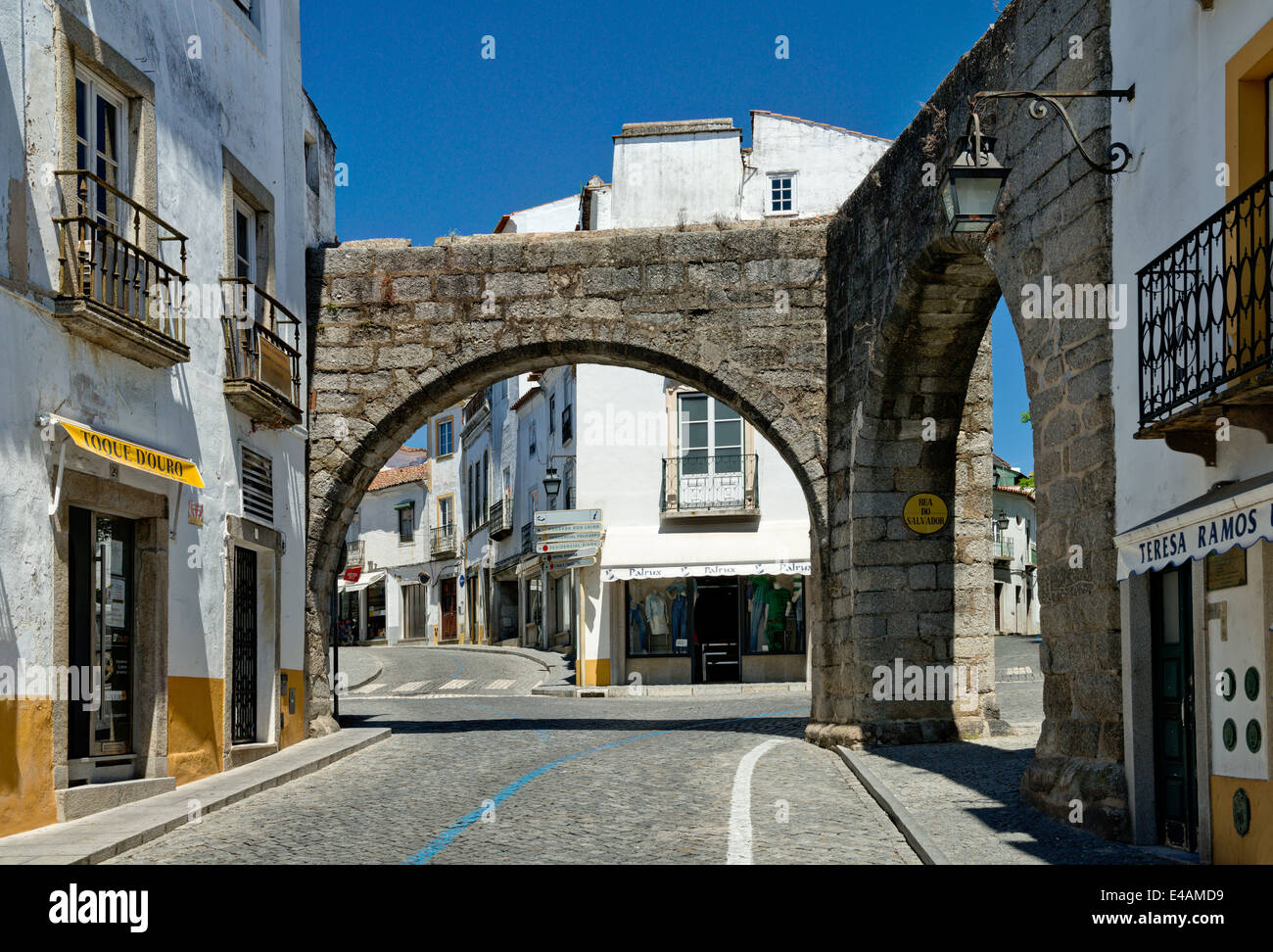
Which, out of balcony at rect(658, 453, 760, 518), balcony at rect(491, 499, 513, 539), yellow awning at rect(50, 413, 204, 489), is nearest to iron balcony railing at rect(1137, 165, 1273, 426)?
yellow awning at rect(50, 413, 204, 489)

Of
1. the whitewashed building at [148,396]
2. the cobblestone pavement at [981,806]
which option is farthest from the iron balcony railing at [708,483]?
the cobblestone pavement at [981,806]

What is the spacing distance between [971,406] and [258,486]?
6.65 m

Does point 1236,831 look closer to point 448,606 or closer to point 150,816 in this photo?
point 150,816

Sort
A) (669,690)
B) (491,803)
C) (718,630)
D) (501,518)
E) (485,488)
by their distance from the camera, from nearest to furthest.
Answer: (491,803), (669,690), (718,630), (501,518), (485,488)

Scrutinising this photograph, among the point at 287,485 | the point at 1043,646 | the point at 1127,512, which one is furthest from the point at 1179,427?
the point at 287,485

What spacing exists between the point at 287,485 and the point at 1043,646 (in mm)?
7616

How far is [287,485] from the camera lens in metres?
13.9

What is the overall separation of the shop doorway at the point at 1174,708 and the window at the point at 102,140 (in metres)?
6.96

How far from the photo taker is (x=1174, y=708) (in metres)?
7.54

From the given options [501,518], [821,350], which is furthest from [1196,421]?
[501,518]

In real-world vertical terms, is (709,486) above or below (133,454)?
above

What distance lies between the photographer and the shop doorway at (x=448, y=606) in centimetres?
4947

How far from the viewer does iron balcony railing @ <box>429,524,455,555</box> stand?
50.0 m
